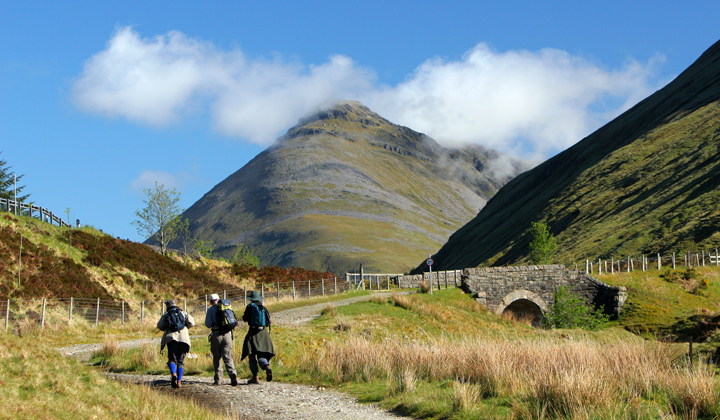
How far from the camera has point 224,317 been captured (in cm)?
1203

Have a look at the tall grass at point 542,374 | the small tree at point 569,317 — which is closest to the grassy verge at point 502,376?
the tall grass at point 542,374

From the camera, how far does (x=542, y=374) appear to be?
378 inches

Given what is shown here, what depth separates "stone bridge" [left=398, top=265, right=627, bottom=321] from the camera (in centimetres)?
4025

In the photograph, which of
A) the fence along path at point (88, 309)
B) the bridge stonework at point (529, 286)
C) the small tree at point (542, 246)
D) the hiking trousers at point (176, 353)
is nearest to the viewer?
the hiking trousers at point (176, 353)

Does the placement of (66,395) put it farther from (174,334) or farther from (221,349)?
(221,349)

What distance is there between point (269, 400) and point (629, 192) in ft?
289

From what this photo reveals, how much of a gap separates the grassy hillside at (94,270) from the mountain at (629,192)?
42835 millimetres

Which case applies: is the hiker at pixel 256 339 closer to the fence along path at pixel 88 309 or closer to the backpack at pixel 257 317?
the backpack at pixel 257 317

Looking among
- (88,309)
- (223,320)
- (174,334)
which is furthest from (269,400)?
(88,309)

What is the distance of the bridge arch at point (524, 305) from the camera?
40.8 meters

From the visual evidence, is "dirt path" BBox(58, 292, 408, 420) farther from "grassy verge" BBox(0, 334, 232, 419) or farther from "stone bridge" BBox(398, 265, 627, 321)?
"stone bridge" BBox(398, 265, 627, 321)

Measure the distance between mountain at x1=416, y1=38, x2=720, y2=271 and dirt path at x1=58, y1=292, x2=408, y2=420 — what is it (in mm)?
53764

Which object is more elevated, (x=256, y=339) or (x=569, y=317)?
(x=256, y=339)

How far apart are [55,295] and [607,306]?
32.5 m
